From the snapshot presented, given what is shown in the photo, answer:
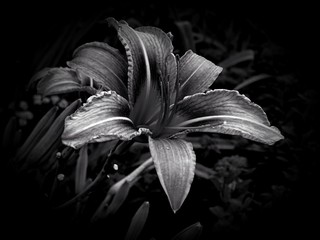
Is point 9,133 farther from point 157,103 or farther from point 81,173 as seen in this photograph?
point 157,103

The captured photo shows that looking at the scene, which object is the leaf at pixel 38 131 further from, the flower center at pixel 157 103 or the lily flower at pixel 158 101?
the flower center at pixel 157 103

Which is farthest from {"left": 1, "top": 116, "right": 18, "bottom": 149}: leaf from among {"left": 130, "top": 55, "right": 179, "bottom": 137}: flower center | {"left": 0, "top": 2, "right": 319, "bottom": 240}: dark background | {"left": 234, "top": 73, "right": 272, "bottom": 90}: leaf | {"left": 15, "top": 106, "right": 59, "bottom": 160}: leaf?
{"left": 234, "top": 73, "right": 272, "bottom": 90}: leaf

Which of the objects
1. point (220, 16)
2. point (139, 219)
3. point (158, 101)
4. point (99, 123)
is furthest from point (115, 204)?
point (220, 16)

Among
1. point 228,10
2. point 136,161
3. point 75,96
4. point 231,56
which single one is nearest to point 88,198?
point 136,161

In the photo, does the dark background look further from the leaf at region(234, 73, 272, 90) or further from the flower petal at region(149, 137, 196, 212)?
the flower petal at region(149, 137, 196, 212)

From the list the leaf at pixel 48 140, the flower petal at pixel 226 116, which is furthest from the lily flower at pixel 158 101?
the leaf at pixel 48 140

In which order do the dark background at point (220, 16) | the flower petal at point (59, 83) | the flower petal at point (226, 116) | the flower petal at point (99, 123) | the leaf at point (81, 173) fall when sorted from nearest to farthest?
the flower petal at point (99, 123)
the flower petal at point (226, 116)
the flower petal at point (59, 83)
the leaf at point (81, 173)
the dark background at point (220, 16)

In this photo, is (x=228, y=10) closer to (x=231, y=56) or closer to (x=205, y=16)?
(x=205, y=16)
